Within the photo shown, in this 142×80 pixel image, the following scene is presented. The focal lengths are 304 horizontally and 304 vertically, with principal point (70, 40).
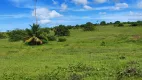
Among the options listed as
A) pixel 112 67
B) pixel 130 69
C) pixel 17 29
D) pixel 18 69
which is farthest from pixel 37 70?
pixel 17 29

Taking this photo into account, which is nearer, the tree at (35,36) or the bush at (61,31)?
the tree at (35,36)

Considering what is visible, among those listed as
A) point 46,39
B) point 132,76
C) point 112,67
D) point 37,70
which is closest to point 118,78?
point 132,76

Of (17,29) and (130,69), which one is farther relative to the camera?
(17,29)

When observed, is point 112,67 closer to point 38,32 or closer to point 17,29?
point 38,32

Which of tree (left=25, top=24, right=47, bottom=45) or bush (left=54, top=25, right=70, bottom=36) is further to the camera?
bush (left=54, top=25, right=70, bottom=36)

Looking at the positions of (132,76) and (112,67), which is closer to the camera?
(132,76)

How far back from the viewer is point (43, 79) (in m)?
14.8

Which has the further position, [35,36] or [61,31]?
[61,31]

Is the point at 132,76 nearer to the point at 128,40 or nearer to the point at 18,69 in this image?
the point at 18,69

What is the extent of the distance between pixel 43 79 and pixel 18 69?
15.8ft

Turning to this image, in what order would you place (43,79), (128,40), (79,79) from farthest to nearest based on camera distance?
(128,40) < (43,79) < (79,79)

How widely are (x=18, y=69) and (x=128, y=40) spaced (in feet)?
81.9

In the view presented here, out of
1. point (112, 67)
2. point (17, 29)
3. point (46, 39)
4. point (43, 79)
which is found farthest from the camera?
point (17, 29)

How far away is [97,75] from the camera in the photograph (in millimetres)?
15578
